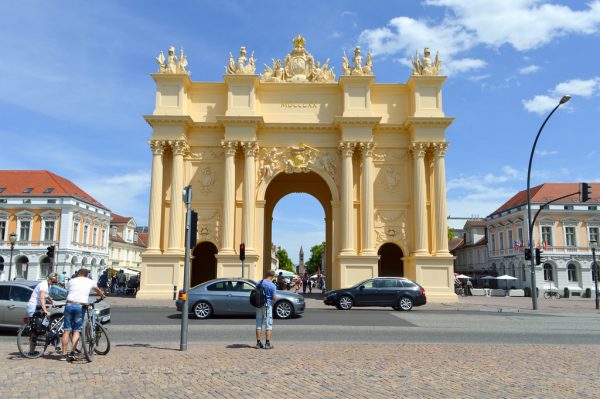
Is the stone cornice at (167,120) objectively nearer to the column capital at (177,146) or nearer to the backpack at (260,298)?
the column capital at (177,146)

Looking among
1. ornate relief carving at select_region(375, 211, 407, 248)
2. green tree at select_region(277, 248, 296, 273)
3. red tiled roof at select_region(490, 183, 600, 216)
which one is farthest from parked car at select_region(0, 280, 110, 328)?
green tree at select_region(277, 248, 296, 273)

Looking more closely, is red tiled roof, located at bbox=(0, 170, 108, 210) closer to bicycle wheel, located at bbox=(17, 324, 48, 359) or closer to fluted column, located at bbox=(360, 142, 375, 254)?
fluted column, located at bbox=(360, 142, 375, 254)

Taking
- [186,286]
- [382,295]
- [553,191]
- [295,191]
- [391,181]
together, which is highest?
[553,191]

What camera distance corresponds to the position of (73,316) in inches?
351

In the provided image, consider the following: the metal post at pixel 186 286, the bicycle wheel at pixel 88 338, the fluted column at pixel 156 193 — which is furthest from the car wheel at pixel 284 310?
the fluted column at pixel 156 193

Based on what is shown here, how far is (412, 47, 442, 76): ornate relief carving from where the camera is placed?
32656 millimetres

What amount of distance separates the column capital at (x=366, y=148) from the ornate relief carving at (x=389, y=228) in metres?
3.76

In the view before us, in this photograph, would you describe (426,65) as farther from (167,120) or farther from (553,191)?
(553,191)

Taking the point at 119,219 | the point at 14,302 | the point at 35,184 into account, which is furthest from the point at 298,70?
the point at 119,219

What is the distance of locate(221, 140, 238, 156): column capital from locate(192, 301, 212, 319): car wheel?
15.3 metres

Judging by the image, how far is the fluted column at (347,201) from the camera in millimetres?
30703

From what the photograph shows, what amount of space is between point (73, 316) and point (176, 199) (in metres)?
22.4

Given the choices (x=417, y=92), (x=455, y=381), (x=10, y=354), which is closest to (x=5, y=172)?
(x=417, y=92)

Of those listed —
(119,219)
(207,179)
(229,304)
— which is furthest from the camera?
(119,219)
